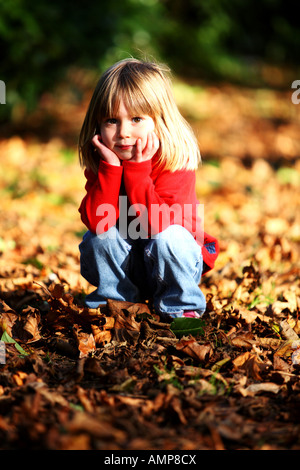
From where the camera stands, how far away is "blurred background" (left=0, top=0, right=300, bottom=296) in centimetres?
446

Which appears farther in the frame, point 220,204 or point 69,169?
point 69,169

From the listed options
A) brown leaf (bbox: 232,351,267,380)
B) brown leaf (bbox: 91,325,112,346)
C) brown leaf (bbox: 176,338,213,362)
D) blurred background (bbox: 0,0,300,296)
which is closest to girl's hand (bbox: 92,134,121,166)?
blurred background (bbox: 0,0,300,296)

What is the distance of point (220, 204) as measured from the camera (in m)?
5.61

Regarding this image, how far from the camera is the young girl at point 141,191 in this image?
2521 mm

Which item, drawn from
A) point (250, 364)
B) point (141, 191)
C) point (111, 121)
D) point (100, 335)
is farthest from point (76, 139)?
point (250, 364)

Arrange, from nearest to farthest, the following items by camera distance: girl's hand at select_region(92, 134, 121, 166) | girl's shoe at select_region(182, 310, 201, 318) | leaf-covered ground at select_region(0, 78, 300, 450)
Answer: leaf-covered ground at select_region(0, 78, 300, 450) → girl's hand at select_region(92, 134, 121, 166) → girl's shoe at select_region(182, 310, 201, 318)

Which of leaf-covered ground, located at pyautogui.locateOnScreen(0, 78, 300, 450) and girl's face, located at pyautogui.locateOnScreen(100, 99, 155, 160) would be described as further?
girl's face, located at pyautogui.locateOnScreen(100, 99, 155, 160)

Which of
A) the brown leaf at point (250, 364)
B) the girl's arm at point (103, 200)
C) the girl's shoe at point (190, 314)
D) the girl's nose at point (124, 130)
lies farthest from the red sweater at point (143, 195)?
the brown leaf at point (250, 364)

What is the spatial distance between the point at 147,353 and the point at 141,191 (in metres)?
0.78

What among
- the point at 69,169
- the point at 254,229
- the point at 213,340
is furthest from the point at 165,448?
the point at 69,169

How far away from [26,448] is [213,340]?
1.18 m

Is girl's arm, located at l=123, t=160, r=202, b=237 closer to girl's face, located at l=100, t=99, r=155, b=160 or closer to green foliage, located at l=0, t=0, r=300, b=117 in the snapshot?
girl's face, located at l=100, t=99, r=155, b=160

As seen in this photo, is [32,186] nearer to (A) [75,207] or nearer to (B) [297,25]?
(A) [75,207]

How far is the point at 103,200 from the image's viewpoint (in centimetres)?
257
